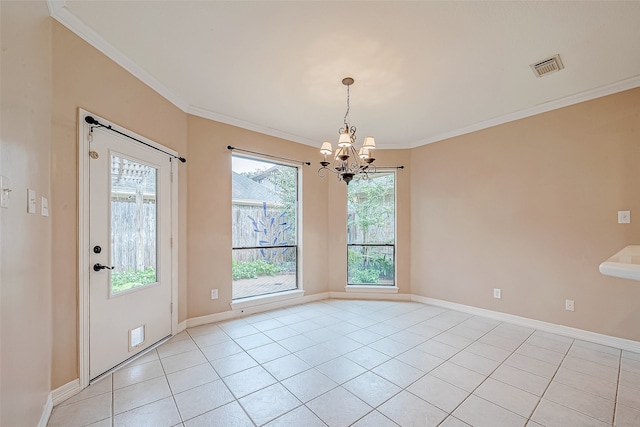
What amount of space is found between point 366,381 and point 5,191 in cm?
247

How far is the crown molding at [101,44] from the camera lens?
1.88 meters

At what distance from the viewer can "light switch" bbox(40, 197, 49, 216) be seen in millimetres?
1701

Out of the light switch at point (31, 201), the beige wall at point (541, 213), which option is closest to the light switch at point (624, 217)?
the beige wall at point (541, 213)

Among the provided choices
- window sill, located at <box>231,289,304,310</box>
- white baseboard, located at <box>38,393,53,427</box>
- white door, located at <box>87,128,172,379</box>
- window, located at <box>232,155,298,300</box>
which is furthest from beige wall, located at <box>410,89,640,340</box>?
white baseboard, located at <box>38,393,53,427</box>

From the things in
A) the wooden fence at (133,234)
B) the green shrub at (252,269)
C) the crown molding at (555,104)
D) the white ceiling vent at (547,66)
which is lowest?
the green shrub at (252,269)

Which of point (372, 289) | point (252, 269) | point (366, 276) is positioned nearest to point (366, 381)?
point (252, 269)

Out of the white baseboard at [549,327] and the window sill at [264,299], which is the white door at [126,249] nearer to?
the window sill at [264,299]

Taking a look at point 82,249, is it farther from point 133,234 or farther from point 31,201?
point 31,201

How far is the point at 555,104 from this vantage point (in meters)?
3.16

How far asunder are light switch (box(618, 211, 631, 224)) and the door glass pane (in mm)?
4759

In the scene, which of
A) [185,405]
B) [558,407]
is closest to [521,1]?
[558,407]

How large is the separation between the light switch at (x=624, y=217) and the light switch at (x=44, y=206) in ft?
16.1

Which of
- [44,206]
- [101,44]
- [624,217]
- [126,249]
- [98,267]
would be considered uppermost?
[101,44]

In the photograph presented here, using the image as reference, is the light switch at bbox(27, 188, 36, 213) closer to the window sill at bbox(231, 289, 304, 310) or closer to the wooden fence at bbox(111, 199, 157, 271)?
the wooden fence at bbox(111, 199, 157, 271)
